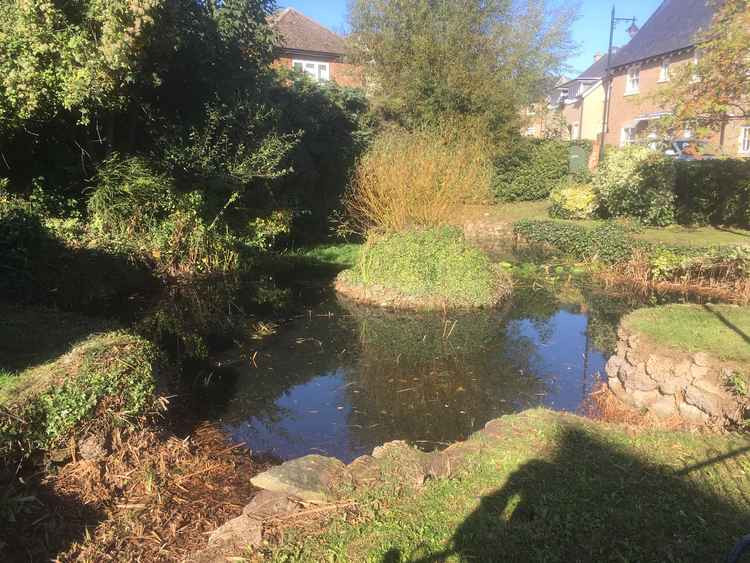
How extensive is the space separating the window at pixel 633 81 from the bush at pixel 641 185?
51.9 ft

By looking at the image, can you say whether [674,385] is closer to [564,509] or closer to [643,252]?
[564,509]

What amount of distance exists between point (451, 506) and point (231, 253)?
928 cm

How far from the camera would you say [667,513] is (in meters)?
3.44

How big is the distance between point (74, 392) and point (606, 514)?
4.15m

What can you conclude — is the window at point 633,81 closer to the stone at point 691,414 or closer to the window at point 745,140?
the window at point 745,140

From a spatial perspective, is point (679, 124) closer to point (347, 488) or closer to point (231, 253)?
point (231, 253)

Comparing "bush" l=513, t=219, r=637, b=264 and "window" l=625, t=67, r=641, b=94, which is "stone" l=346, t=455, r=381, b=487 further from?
"window" l=625, t=67, r=641, b=94

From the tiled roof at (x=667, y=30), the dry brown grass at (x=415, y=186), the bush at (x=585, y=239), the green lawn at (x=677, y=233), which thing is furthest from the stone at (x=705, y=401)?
the tiled roof at (x=667, y=30)

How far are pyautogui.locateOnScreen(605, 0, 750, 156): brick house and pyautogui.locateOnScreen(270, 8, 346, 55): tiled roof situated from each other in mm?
14803

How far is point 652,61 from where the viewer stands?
87.6 feet

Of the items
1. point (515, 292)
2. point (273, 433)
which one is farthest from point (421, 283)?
point (273, 433)

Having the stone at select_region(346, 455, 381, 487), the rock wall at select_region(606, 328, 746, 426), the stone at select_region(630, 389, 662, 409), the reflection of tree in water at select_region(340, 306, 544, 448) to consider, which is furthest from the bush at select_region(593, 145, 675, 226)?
the stone at select_region(346, 455, 381, 487)

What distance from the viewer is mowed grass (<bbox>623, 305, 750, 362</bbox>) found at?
5.89 metres

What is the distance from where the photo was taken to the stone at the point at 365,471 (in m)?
4.08
